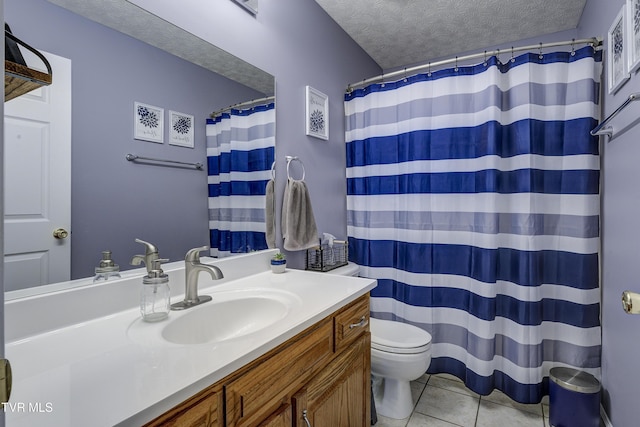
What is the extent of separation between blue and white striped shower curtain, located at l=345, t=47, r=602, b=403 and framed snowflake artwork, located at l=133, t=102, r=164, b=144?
1.44 meters

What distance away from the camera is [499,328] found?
6.25 ft

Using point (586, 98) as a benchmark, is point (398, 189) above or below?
below

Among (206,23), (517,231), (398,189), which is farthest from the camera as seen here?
(398,189)

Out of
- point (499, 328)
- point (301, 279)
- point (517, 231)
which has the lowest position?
point (499, 328)

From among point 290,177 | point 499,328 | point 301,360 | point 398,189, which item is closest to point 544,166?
point 398,189

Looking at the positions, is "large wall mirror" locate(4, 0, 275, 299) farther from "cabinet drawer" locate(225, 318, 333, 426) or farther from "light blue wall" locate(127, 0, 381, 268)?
"cabinet drawer" locate(225, 318, 333, 426)

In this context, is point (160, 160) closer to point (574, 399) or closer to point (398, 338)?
point (398, 338)

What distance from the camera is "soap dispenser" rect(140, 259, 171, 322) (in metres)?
0.97

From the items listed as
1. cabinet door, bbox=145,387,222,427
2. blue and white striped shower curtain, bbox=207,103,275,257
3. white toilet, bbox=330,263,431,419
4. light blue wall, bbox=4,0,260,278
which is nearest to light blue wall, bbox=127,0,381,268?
blue and white striped shower curtain, bbox=207,103,275,257

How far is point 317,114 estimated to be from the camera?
205 centimetres

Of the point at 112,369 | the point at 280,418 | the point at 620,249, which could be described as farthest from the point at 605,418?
the point at 112,369

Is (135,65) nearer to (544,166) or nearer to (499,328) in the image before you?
(544,166)

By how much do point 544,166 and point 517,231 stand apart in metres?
0.38

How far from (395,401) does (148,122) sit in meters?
1.79
